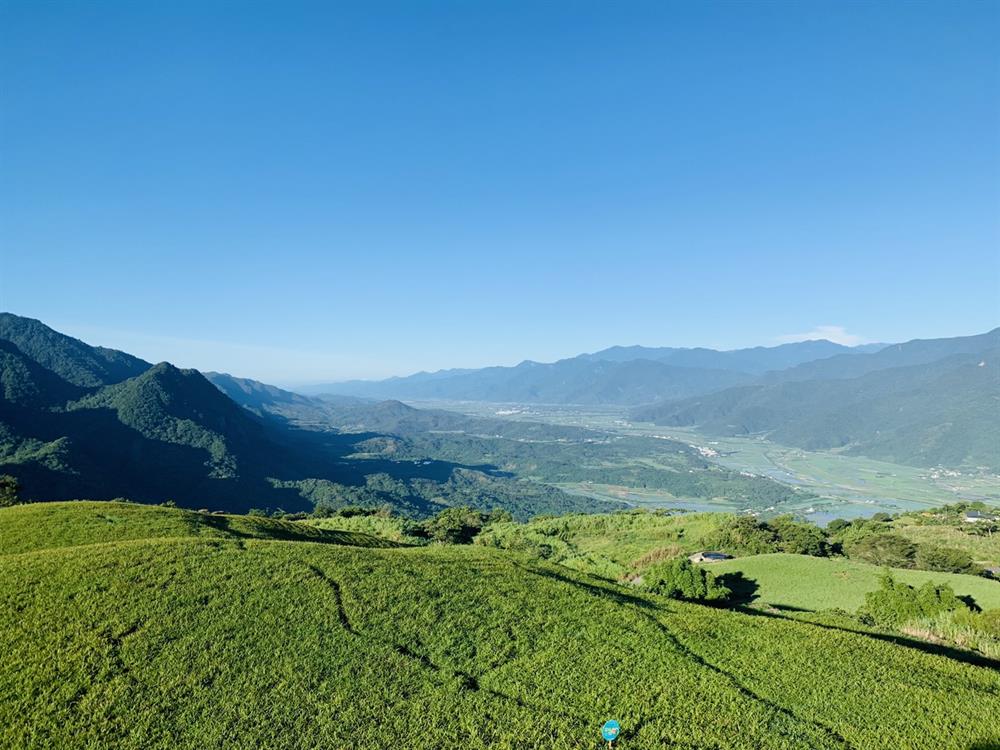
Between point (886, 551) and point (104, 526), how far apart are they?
55409mm

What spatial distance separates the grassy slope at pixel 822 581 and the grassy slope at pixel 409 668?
16267 millimetres

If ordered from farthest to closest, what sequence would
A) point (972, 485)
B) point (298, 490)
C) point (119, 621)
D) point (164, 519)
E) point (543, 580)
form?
point (972, 485) → point (298, 490) → point (164, 519) → point (543, 580) → point (119, 621)

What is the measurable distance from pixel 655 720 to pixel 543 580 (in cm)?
668

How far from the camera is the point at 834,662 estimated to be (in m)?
11.3

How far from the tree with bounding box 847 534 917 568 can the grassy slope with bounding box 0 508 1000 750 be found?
37.0 m

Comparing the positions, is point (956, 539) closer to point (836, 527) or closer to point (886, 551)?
point (836, 527)

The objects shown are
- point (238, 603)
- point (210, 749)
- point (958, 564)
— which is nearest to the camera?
point (210, 749)

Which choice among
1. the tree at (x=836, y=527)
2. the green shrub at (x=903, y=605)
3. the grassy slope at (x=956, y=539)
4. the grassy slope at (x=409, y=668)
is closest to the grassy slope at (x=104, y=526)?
the grassy slope at (x=409, y=668)

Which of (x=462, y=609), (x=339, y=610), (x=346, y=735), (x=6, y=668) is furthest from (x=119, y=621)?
(x=462, y=609)

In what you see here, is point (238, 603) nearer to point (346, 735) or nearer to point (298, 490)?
point (346, 735)

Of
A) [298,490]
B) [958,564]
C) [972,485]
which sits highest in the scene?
[958,564]

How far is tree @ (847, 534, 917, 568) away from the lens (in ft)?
132

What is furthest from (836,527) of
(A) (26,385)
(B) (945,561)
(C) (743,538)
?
(A) (26,385)

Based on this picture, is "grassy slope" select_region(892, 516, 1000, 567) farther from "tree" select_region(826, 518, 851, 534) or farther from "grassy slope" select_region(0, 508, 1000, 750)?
"grassy slope" select_region(0, 508, 1000, 750)
